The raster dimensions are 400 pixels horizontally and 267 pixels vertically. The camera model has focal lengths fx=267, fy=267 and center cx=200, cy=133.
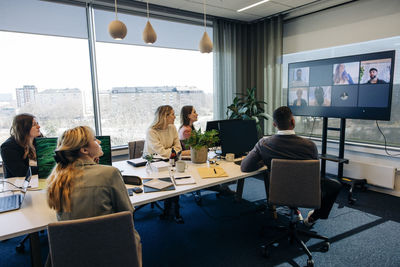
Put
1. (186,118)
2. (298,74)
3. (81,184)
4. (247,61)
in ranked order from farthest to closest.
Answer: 1. (247,61)
2. (298,74)
3. (186,118)
4. (81,184)

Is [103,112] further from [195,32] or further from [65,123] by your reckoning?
[195,32]

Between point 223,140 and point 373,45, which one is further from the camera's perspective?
point 373,45

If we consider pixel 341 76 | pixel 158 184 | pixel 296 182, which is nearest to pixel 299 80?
pixel 341 76

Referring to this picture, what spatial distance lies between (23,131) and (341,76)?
12.7 ft

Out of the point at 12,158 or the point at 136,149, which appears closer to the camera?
the point at 12,158

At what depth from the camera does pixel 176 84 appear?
483 cm

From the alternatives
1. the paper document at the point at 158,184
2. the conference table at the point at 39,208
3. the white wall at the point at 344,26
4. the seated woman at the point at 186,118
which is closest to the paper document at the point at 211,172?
the conference table at the point at 39,208

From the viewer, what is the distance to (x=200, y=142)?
273cm

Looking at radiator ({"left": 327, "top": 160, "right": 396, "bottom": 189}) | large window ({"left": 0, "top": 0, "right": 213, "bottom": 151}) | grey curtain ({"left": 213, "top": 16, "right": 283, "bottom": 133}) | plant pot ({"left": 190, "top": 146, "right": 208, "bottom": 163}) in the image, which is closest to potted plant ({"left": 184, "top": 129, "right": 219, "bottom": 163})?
plant pot ({"left": 190, "top": 146, "right": 208, "bottom": 163})

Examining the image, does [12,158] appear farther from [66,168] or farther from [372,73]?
[372,73]

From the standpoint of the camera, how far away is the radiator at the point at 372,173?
12.0ft

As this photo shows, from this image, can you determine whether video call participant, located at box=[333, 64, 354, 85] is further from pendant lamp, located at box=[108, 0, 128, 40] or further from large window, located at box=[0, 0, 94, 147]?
large window, located at box=[0, 0, 94, 147]

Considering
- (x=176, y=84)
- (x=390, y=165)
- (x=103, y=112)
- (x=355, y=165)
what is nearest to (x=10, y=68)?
(x=103, y=112)

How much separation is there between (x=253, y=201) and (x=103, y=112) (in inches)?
104
